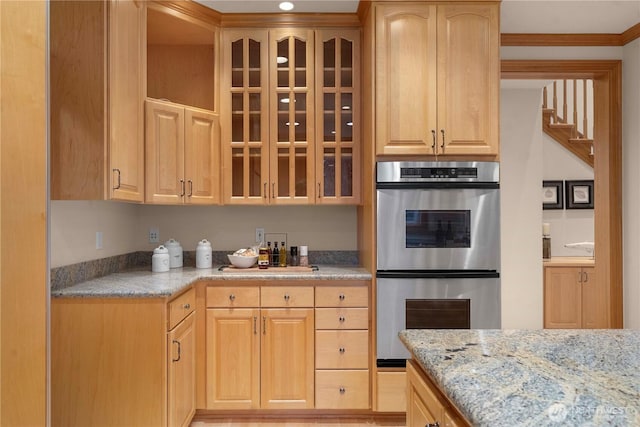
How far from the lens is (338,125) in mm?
3191

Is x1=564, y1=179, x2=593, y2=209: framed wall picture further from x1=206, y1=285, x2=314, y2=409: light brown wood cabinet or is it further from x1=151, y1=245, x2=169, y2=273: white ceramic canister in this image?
x1=151, y1=245, x2=169, y2=273: white ceramic canister

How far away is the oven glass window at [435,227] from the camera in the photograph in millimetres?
2826

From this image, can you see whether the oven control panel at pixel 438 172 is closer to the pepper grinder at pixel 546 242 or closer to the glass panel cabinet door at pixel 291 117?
the glass panel cabinet door at pixel 291 117

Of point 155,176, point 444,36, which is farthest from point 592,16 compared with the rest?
point 155,176

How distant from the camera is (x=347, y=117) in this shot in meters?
3.20

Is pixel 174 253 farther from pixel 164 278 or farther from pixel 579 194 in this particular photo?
pixel 579 194

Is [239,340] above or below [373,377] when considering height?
above

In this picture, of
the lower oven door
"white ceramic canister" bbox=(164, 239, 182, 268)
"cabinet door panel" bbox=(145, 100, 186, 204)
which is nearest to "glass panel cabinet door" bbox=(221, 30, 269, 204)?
"cabinet door panel" bbox=(145, 100, 186, 204)

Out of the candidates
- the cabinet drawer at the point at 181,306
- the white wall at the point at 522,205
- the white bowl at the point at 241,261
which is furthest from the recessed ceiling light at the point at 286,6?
the white wall at the point at 522,205

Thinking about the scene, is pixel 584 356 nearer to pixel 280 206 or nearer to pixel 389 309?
pixel 389 309

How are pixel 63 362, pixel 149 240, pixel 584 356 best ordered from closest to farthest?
pixel 584 356
pixel 63 362
pixel 149 240

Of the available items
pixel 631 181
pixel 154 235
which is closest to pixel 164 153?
pixel 154 235

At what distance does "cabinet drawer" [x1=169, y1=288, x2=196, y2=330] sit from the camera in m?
2.37

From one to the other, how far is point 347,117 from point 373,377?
1711mm
